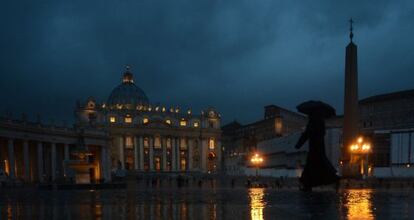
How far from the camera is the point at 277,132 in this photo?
104 metres

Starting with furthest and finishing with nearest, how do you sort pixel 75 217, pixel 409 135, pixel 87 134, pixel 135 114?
pixel 135 114 → pixel 87 134 → pixel 409 135 → pixel 75 217

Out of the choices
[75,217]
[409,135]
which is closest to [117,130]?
[409,135]

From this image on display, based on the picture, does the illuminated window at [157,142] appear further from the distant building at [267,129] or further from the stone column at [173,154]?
the distant building at [267,129]

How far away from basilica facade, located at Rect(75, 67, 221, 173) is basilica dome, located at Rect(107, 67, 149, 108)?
0.28 m

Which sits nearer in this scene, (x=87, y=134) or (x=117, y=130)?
(x=87, y=134)

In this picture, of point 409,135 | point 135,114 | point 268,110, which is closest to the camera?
point 409,135

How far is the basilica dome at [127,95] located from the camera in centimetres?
14062

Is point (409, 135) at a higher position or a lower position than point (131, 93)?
lower

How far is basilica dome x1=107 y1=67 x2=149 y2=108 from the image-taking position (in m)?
141

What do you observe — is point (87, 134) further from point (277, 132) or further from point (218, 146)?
point (218, 146)

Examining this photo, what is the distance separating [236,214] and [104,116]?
113385 mm

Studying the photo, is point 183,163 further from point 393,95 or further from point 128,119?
point 393,95

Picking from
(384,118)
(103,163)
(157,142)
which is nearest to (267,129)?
(157,142)

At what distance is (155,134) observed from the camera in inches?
5005
